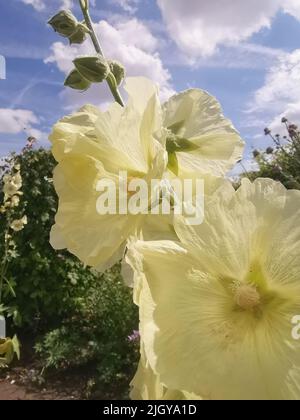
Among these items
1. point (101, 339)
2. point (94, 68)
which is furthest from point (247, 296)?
point (101, 339)

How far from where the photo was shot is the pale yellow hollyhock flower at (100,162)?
613 millimetres

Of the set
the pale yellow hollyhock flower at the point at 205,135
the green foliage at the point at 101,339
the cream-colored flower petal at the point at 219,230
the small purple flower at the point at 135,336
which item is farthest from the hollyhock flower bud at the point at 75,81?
the green foliage at the point at 101,339

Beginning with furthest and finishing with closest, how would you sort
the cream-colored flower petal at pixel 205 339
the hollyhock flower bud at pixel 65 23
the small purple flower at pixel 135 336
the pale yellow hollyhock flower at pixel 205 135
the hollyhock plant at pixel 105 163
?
the small purple flower at pixel 135 336
the hollyhock flower bud at pixel 65 23
the pale yellow hollyhock flower at pixel 205 135
the hollyhock plant at pixel 105 163
the cream-colored flower petal at pixel 205 339

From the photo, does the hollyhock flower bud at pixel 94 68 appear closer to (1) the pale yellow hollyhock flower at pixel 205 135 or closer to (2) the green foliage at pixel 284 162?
(1) the pale yellow hollyhock flower at pixel 205 135

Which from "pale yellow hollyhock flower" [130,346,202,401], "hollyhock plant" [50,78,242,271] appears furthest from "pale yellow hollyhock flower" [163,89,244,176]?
"pale yellow hollyhock flower" [130,346,202,401]

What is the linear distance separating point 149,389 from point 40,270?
476 centimetres

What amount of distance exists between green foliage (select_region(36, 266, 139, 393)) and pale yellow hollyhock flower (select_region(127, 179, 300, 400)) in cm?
370

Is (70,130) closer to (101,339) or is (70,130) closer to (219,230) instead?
(219,230)

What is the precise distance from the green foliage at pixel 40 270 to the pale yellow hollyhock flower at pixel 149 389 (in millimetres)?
4616

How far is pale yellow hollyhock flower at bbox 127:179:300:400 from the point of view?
0.48 metres

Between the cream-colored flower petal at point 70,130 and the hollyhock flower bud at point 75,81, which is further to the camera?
the hollyhock flower bud at point 75,81

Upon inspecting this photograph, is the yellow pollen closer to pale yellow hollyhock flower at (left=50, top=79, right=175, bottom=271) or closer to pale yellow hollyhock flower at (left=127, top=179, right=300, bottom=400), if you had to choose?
pale yellow hollyhock flower at (left=127, top=179, right=300, bottom=400)

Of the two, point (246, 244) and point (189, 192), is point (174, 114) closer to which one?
point (189, 192)
